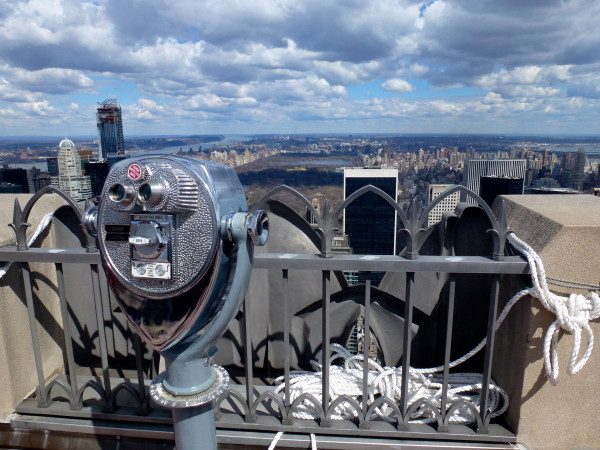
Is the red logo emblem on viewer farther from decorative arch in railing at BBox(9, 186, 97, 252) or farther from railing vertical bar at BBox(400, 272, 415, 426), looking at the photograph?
railing vertical bar at BBox(400, 272, 415, 426)

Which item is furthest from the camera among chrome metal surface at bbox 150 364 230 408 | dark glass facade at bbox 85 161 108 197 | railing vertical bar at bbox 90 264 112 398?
dark glass facade at bbox 85 161 108 197

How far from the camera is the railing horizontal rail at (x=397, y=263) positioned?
229cm

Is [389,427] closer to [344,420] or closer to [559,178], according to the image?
[344,420]

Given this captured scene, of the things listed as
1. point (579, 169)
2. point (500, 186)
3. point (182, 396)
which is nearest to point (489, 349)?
point (182, 396)

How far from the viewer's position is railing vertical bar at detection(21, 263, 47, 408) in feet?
8.92

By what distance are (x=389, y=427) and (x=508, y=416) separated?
2.48 feet

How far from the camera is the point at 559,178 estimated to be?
2897 cm

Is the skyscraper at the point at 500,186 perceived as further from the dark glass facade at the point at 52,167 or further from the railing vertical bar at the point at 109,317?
the dark glass facade at the point at 52,167

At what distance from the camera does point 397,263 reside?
236 cm

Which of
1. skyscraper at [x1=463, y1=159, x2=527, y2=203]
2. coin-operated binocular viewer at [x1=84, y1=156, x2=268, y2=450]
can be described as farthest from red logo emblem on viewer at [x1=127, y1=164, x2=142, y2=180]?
skyscraper at [x1=463, y1=159, x2=527, y2=203]

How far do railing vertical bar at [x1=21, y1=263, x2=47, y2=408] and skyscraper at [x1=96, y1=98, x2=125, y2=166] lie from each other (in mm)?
35591

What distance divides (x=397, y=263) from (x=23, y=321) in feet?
8.45

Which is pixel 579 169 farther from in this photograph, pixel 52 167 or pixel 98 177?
pixel 52 167

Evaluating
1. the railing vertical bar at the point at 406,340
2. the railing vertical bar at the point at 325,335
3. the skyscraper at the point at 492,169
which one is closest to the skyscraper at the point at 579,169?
the skyscraper at the point at 492,169
